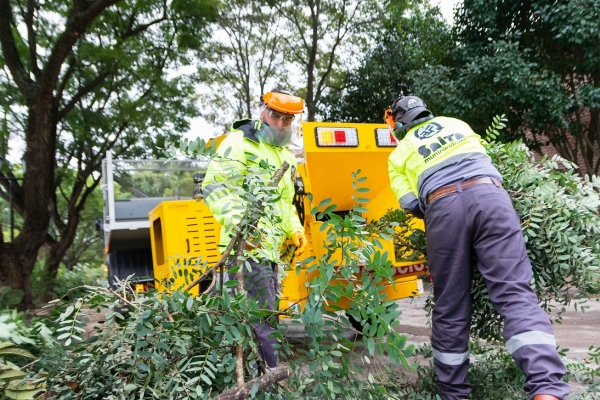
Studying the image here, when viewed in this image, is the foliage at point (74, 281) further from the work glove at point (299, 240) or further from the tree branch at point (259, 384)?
the work glove at point (299, 240)

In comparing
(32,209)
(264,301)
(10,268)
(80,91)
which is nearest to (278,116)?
(264,301)

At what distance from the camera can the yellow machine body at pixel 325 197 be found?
4141 mm

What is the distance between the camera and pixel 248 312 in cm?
199

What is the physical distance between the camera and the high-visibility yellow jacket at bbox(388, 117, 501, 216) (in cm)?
Answer: 278

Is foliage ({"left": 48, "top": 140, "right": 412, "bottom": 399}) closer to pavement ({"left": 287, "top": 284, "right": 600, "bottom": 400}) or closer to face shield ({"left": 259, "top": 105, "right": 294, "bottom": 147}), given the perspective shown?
pavement ({"left": 287, "top": 284, "right": 600, "bottom": 400})

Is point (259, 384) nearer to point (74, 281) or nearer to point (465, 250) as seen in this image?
point (465, 250)

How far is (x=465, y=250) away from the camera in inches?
105

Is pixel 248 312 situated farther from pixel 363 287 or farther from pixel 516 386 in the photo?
pixel 516 386

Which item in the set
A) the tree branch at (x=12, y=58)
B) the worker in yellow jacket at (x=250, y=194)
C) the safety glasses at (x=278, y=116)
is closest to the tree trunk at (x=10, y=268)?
the tree branch at (x=12, y=58)

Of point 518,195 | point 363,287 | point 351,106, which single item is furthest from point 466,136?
point 351,106

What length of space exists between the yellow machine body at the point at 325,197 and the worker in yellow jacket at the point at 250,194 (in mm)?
648

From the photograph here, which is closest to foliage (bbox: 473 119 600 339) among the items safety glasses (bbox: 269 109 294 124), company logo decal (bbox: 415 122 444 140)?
company logo decal (bbox: 415 122 444 140)

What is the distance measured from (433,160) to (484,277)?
0.69 metres

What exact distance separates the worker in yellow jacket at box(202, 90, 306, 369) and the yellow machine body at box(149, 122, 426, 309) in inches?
25.5
